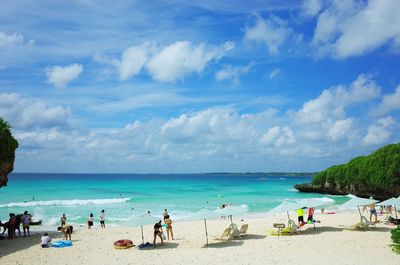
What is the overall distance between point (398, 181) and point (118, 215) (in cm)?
3313

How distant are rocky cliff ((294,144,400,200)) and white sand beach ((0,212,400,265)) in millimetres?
24321

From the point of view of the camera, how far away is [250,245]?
1856cm

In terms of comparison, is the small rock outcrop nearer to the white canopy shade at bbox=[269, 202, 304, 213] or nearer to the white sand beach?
the white sand beach

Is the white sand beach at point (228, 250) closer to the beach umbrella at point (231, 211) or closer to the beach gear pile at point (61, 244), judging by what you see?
the beach gear pile at point (61, 244)

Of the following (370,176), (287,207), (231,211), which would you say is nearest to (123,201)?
(370,176)

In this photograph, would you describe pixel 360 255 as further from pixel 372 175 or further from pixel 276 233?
pixel 372 175

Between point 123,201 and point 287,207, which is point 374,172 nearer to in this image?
point 287,207

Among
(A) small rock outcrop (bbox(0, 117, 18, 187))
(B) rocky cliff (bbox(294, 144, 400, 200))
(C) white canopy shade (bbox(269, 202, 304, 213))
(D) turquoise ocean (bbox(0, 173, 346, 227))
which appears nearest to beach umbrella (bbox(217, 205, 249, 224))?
(D) turquoise ocean (bbox(0, 173, 346, 227))

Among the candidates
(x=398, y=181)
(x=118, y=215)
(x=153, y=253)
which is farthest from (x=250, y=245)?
(x=398, y=181)

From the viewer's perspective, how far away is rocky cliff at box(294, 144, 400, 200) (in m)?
44.3

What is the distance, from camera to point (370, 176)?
49094 mm

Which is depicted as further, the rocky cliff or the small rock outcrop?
the rocky cliff

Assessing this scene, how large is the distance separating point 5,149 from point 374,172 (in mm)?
43757

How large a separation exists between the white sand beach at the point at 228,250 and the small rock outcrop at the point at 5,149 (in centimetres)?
410
